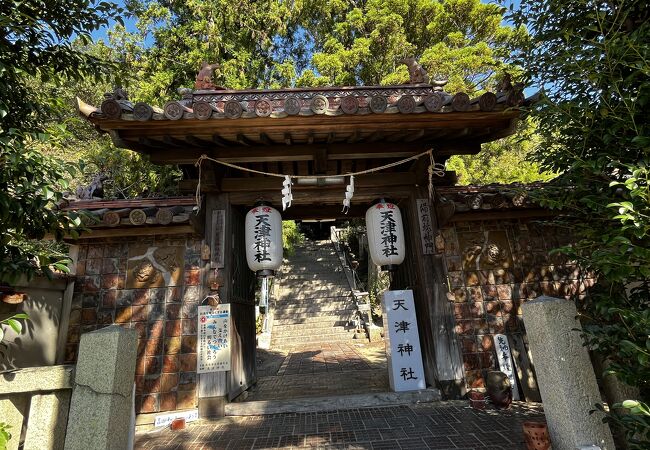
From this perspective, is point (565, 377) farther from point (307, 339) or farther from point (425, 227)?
point (307, 339)

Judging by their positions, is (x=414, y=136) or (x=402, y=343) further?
(x=402, y=343)

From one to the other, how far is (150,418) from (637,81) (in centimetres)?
721

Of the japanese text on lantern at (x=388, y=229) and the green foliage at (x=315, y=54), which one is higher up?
the green foliage at (x=315, y=54)

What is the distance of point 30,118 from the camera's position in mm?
3186

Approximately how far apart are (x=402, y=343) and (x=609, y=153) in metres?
4.18

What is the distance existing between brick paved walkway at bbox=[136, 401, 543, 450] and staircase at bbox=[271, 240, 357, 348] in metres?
8.23

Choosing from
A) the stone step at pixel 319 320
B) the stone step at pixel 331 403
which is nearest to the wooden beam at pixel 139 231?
the stone step at pixel 331 403

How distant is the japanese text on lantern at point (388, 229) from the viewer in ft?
18.5

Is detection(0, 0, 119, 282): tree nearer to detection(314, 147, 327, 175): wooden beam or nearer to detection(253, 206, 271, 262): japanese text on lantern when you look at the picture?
detection(253, 206, 271, 262): japanese text on lantern

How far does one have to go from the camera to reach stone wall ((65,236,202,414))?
17.4ft

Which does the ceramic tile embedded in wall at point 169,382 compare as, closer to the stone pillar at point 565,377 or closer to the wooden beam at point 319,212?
the wooden beam at point 319,212

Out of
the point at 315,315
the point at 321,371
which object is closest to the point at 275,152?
the point at 321,371

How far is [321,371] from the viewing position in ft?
26.8

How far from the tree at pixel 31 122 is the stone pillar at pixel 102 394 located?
0.85 meters
